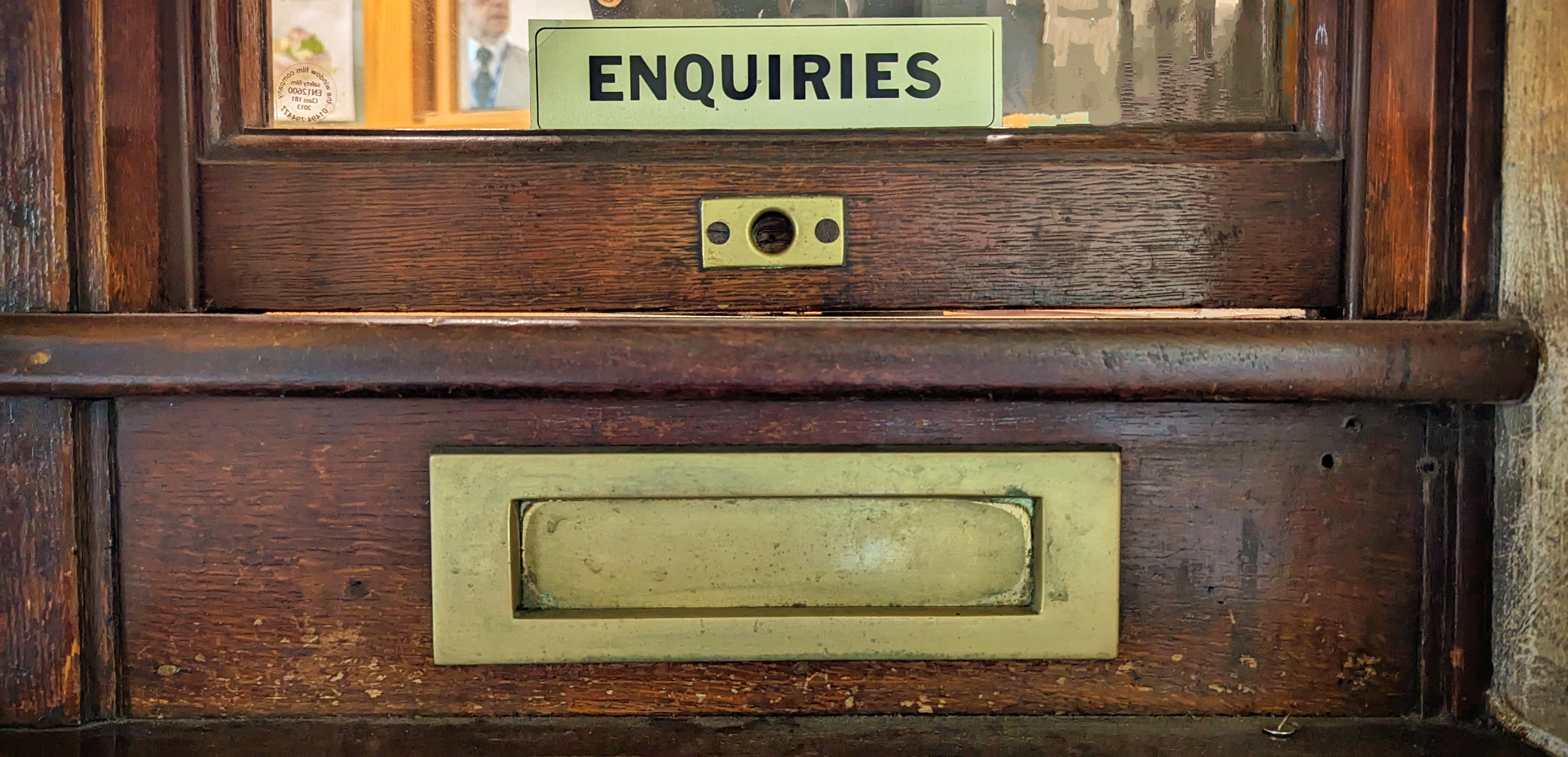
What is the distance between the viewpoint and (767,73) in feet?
1.84

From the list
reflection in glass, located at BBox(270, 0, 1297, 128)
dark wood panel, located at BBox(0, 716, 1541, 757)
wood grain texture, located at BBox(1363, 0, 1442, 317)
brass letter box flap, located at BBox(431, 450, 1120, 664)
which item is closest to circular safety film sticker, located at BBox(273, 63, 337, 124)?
reflection in glass, located at BBox(270, 0, 1297, 128)

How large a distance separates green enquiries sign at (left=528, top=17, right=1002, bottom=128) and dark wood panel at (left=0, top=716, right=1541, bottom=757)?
1.13 feet

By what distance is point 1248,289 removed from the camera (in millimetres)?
560

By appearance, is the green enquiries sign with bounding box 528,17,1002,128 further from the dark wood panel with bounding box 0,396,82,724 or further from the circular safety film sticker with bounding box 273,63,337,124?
the dark wood panel with bounding box 0,396,82,724

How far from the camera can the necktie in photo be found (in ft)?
1.87

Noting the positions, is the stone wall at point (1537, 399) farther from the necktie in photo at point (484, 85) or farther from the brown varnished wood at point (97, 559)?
the brown varnished wood at point (97, 559)

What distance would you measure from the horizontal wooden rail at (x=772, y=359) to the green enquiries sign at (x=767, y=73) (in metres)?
0.14

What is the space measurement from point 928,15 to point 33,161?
0.50 m

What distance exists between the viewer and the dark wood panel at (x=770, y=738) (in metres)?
0.52

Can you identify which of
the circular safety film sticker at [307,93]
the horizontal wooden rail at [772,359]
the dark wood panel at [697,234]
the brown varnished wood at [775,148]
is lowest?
the horizontal wooden rail at [772,359]

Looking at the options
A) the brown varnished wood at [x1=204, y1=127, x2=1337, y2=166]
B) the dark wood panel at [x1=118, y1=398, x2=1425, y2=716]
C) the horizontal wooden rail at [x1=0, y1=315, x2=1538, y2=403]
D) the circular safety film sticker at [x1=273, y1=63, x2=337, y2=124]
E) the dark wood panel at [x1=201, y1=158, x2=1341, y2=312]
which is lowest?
the dark wood panel at [x1=118, y1=398, x2=1425, y2=716]

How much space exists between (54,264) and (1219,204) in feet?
2.13

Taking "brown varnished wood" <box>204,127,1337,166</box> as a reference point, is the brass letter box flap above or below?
below

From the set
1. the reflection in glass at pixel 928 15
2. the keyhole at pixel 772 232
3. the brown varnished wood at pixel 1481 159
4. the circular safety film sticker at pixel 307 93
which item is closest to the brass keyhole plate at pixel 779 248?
the keyhole at pixel 772 232
